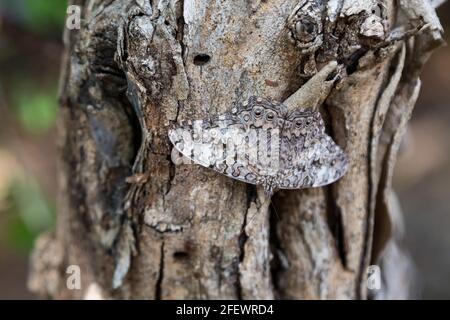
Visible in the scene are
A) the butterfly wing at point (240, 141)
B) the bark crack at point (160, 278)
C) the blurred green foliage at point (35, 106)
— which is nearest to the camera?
the butterfly wing at point (240, 141)

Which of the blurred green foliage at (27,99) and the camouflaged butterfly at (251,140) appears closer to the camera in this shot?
the camouflaged butterfly at (251,140)

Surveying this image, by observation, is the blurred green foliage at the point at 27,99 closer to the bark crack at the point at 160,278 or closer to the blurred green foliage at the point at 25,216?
the blurred green foliage at the point at 25,216

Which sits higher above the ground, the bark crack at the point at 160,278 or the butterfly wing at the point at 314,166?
the butterfly wing at the point at 314,166

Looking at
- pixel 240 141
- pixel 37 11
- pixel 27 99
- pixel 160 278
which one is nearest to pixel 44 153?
pixel 27 99

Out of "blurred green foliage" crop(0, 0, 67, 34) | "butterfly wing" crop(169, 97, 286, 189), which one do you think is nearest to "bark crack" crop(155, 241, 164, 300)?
"butterfly wing" crop(169, 97, 286, 189)

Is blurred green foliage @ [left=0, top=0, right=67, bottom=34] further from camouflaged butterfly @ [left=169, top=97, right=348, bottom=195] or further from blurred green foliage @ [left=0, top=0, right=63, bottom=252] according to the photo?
camouflaged butterfly @ [left=169, top=97, right=348, bottom=195]

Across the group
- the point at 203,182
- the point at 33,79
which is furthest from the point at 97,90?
the point at 33,79

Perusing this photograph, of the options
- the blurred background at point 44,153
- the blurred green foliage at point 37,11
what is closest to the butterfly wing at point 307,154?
the blurred background at point 44,153

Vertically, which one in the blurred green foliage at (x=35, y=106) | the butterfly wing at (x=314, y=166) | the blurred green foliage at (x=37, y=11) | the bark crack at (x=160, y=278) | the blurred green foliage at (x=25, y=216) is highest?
the blurred green foliage at (x=37, y=11)
